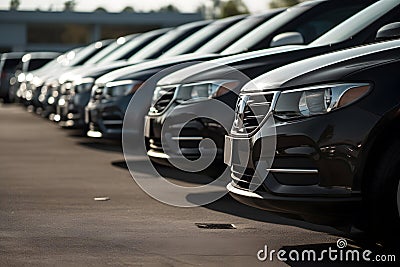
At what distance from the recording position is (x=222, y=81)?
27.4 feet

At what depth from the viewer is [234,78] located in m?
8.30

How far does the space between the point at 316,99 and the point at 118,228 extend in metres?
1.91

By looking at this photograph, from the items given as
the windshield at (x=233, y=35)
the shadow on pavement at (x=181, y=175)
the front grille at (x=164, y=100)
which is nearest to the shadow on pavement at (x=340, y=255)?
the front grille at (x=164, y=100)

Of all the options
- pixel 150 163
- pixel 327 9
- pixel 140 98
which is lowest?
pixel 150 163

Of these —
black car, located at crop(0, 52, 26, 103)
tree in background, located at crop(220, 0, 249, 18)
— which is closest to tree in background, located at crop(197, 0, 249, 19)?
tree in background, located at crop(220, 0, 249, 18)

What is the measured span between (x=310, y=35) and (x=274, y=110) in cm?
474

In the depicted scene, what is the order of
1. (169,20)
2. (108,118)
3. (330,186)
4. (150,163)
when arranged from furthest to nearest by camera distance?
(169,20), (108,118), (150,163), (330,186)

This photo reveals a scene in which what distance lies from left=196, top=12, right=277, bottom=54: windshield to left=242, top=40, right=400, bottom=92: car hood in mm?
5376

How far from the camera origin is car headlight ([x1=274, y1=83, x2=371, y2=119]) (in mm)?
5520

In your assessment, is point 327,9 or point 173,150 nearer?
point 173,150

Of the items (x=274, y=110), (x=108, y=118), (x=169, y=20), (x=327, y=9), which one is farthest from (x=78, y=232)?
(x=169, y=20)

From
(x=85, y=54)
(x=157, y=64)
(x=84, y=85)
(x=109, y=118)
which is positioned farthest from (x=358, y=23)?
(x=85, y=54)

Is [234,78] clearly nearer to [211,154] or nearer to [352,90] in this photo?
[211,154]

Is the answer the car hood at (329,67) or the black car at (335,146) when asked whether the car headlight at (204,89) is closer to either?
the car hood at (329,67)
